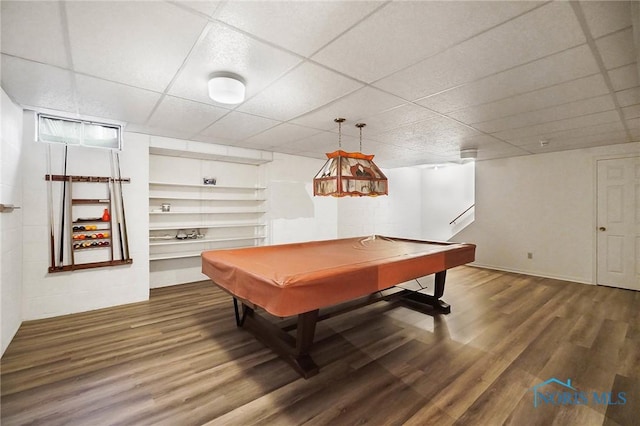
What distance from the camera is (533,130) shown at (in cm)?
356

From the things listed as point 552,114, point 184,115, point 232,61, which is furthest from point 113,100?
point 552,114

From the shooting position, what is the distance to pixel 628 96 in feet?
8.06

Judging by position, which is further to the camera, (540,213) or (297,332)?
(540,213)

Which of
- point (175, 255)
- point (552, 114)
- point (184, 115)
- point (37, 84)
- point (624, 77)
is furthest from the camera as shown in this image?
point (175, 255)

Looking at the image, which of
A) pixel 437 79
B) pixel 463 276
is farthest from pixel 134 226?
pixel 463 276

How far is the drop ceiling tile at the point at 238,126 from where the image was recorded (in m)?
3.14

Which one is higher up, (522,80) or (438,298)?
(522,80)

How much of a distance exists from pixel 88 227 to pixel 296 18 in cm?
358

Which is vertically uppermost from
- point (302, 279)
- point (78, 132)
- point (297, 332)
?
point (78, 132)

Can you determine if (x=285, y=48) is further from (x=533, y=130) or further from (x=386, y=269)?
(x=533, y=130)

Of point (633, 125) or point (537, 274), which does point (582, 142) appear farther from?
point (537, 274)

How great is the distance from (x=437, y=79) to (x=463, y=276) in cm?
396

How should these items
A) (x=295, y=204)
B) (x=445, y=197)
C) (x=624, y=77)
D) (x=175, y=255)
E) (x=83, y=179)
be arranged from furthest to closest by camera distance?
1. (x=445, y=197)
2. (x=295, y=204)
3. (x=175, y=255)
4. (x=83, y=179)
5. (x=624, y=77)

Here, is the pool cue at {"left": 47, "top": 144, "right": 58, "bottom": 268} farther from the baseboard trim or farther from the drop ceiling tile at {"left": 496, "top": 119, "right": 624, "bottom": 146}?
the baseboard trim
